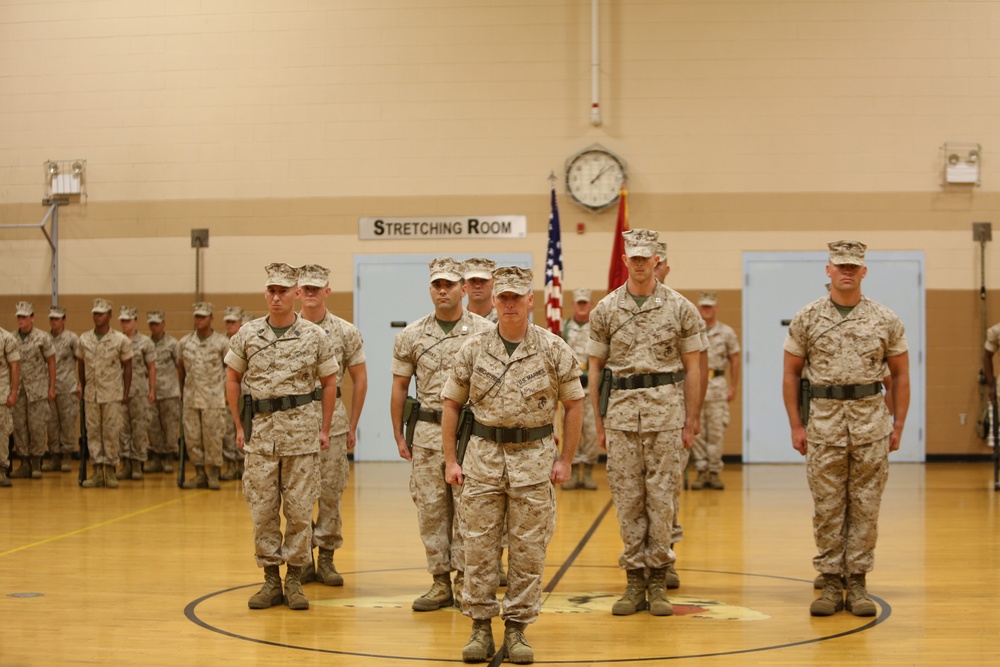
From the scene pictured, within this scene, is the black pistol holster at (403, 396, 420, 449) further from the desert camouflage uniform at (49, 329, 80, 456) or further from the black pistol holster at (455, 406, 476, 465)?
the desert camouflage uniform at (49, 329, 80, 456)

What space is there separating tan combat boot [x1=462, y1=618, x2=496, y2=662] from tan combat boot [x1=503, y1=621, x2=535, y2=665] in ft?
0.25

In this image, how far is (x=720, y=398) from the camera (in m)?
12.6

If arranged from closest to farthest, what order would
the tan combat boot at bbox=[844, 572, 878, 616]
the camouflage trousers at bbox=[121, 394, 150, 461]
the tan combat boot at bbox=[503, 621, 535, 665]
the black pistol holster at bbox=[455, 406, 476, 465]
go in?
the tan combat boot at bbox=[503, 621, 535, 665] < the black pistol holster at bbox=[455, 406, 476, 465] < the tan combat boot at bbox=[844, 572, 878, 616] < the camouflage trousers at bbox=[121, 394, 150, 461]

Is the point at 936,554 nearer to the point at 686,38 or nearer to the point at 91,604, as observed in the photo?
the point at 91,604

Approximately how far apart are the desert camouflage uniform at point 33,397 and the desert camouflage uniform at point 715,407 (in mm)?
7364

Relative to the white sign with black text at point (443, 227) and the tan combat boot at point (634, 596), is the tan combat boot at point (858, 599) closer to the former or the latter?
the tan combat boot at point (634, 596)

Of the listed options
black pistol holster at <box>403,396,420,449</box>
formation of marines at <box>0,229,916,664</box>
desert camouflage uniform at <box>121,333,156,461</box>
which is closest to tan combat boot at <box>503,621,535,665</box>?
formation of marines at <box>0,229,916,664</box>

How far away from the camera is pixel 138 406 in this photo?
1401cm

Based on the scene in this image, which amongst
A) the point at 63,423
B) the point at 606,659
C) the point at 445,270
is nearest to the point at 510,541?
the point at 606,659

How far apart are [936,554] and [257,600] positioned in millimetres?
4718

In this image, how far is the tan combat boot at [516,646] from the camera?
5.41 metres

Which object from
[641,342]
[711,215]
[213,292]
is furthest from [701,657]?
[213,292]

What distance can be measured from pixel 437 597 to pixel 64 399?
30.6 feet

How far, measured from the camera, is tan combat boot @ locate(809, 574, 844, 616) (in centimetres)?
643
